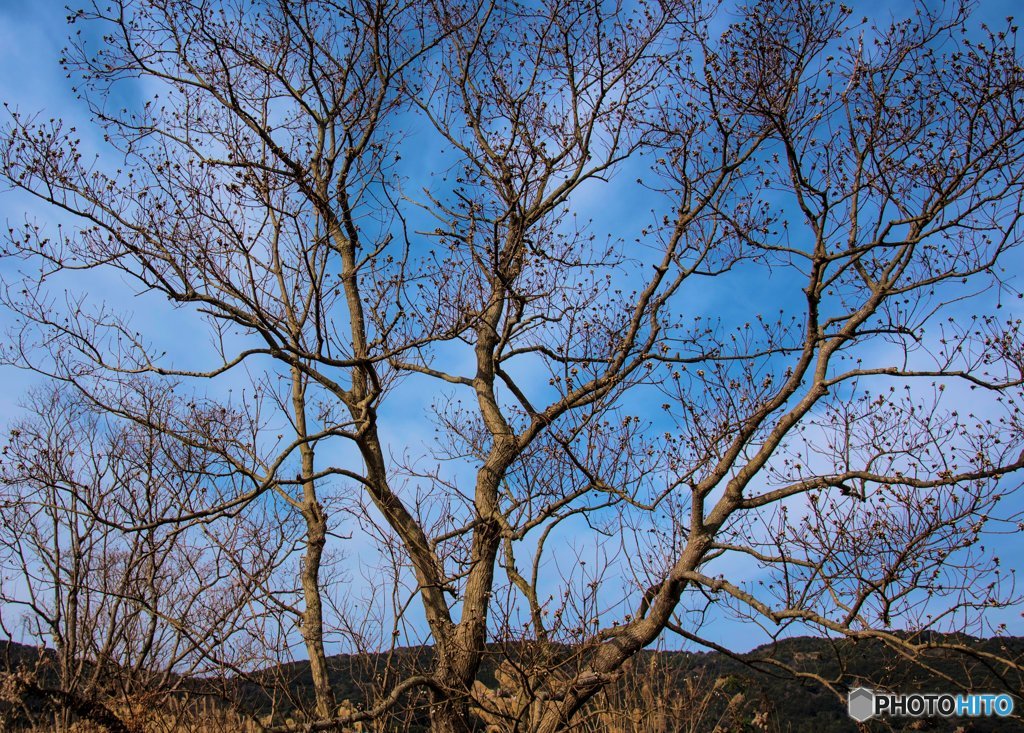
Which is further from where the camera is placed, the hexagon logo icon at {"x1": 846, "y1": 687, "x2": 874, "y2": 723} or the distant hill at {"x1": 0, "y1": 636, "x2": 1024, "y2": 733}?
the hexagon logo icon at {"x1": 846, "y1": 687, "x2": 874, "y2": 723}

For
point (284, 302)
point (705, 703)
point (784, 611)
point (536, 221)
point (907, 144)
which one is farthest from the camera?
point (536, 221)

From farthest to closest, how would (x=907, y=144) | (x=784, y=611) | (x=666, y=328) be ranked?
(x=666, y=328), (x=907, y=144), (x=784, y=611)

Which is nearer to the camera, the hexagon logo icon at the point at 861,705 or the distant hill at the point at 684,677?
→ the distant hill at the point at 684,677

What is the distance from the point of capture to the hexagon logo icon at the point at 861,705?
5148 millimetres

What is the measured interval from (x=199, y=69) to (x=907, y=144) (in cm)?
568

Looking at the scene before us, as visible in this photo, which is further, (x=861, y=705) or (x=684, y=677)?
(x=684, y=677)

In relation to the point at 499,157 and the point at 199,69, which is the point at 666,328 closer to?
the point at 499,157

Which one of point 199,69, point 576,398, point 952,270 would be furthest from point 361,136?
point 952,270

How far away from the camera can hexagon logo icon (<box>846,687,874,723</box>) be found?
5.15 meters

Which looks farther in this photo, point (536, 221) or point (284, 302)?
point (536, 221)

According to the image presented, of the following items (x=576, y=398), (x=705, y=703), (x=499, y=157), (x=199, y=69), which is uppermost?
(x=199, y=69)

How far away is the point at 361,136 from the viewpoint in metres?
6.82

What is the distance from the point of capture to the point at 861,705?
17.4 ft

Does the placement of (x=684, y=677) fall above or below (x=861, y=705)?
above
